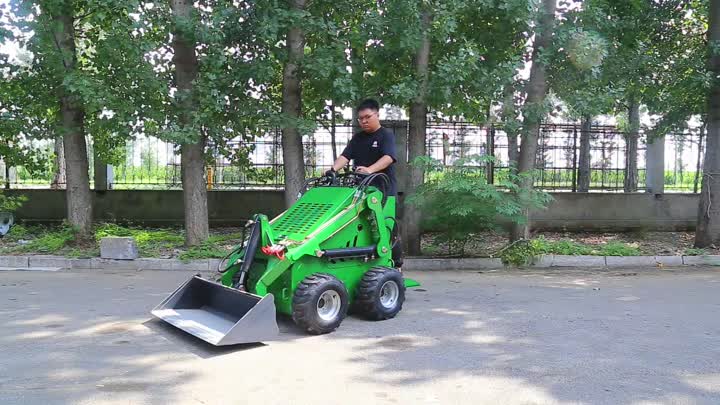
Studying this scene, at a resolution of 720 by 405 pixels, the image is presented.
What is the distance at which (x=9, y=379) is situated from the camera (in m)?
3.96

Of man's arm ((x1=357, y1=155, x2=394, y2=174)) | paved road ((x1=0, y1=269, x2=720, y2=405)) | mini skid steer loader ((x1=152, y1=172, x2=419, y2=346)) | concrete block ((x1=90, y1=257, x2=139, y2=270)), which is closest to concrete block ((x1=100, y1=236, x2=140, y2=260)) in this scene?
concrete block ((x1=90, y1=257, x2=139, y2=270))

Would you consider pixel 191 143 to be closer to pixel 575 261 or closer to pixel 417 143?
pixel 417 143

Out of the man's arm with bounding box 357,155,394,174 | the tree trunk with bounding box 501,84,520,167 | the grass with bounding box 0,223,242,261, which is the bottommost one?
the grass with bounding box 0,223,242,261

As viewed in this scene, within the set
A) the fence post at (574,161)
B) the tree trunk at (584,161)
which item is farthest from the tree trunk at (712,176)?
the fence post at (574,161)

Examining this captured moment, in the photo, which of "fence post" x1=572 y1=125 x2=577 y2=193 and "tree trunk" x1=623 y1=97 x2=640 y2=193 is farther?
"tree trunk" x1=623 y1=97 x2=640 y2=193

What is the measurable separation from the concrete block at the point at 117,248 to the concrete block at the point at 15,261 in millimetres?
1205

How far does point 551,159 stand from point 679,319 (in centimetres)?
741

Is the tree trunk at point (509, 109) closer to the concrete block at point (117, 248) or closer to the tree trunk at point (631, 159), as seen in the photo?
the tree trunk at point (631, 159)

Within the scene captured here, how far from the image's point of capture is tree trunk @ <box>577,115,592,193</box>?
1287cm

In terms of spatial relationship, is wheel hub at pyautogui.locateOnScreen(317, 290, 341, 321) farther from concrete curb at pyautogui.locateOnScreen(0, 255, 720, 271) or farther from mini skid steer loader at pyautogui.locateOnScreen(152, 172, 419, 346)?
concrete curb at pyautogui.locateOnScreen(0, 255, 720, 271)

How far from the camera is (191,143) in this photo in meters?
9.16

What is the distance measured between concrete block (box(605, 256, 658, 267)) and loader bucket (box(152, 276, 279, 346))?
23.3 feet

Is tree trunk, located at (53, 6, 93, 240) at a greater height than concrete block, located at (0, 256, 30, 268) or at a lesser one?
greater

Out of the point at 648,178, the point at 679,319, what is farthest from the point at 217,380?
the point at 648,178
